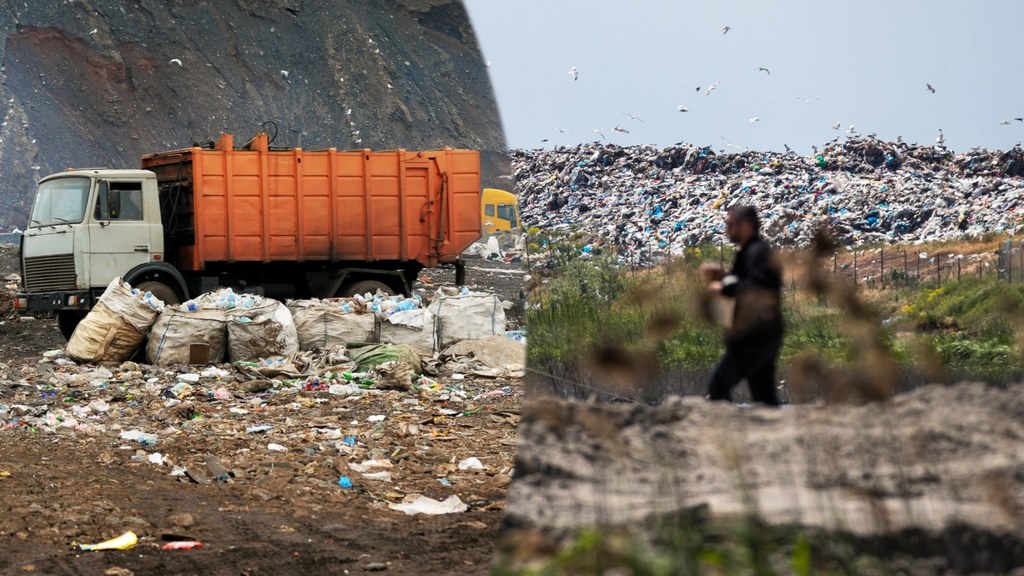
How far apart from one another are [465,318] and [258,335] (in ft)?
6.50

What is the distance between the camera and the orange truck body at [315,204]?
1321 cm

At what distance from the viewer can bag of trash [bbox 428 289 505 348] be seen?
465 inches

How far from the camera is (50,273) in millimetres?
12742

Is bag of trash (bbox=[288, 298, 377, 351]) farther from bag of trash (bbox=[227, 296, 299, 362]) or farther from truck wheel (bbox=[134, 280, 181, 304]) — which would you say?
truck wheel (bbox=[134, 280, 181, 304])

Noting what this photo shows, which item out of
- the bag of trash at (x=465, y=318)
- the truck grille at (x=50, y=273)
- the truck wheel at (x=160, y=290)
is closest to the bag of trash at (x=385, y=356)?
the bag of trash at (x=465, y=318)

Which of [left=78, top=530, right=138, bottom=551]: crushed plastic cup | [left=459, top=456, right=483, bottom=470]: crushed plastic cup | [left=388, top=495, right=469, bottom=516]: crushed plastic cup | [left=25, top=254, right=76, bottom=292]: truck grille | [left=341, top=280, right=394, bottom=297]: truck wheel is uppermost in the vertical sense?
[left=25, top=254, right=76, bottom=292]: truck grille

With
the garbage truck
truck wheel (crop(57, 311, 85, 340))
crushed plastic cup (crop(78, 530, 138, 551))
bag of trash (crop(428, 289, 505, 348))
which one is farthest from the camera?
truck wheel (crop(57, 311, 85, 340))

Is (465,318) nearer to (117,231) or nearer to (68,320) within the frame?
(117,231)

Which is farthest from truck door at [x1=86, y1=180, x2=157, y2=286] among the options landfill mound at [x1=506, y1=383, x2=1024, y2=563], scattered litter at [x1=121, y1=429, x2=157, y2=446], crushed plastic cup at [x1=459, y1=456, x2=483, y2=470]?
landfill mound at [x1=506, y1=383, x2=1024, y2=563]

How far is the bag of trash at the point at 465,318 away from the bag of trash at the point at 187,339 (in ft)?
6.74

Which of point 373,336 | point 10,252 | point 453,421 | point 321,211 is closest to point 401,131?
point 10,252

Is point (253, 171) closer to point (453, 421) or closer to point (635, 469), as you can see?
point (453, 421)

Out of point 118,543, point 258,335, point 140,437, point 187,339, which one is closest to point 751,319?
point 118,543

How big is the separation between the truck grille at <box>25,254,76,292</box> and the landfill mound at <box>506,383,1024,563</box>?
12041 millimetres
